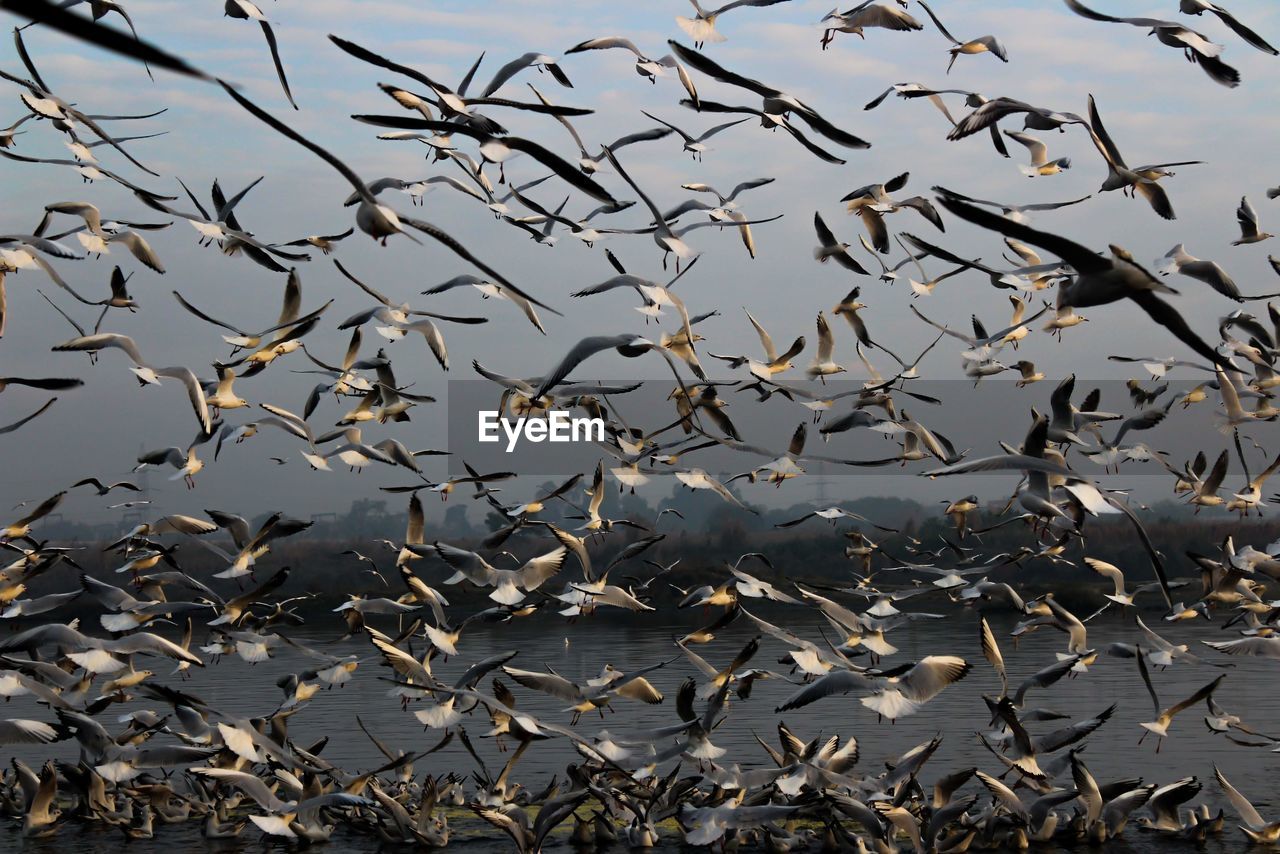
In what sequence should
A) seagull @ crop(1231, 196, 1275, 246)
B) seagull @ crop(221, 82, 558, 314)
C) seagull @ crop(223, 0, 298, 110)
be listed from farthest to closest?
seagull @ crop(1231, 196, 1275, 246) < seagull @ crop(223, 0, 298, 110) < seagull @ crop(221, 82, 558, 314)

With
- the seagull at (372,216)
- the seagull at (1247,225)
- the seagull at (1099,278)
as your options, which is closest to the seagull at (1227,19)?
the seagull at (1247,225)

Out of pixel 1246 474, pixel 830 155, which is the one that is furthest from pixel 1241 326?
pixel 830 155

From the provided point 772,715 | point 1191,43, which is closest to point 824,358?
point 1191,43

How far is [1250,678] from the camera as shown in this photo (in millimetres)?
33906

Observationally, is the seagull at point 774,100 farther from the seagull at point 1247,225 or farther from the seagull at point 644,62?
the seagull at point 1247,225

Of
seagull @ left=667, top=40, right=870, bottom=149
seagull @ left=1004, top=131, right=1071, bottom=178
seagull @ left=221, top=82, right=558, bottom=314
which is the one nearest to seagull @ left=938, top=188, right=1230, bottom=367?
seagull @ left=221, top=82, right=558, bottom=314

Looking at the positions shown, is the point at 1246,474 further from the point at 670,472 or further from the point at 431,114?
the point at 431,114

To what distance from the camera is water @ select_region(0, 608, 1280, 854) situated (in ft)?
64.3

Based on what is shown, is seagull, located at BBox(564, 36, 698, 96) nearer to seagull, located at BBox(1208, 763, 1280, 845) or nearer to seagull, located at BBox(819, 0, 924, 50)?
seagull, located at BBox(819, 0, 924, 50)

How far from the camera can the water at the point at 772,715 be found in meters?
19.6

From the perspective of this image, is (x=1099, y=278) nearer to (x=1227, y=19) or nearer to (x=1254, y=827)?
(x=1227, y=19)

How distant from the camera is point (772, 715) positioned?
94.7 ft

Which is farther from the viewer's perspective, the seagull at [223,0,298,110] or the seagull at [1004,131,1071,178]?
the seagull at [1004,131,1071,178]

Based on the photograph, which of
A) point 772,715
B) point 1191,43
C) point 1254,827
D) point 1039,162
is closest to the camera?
point 1191,43
